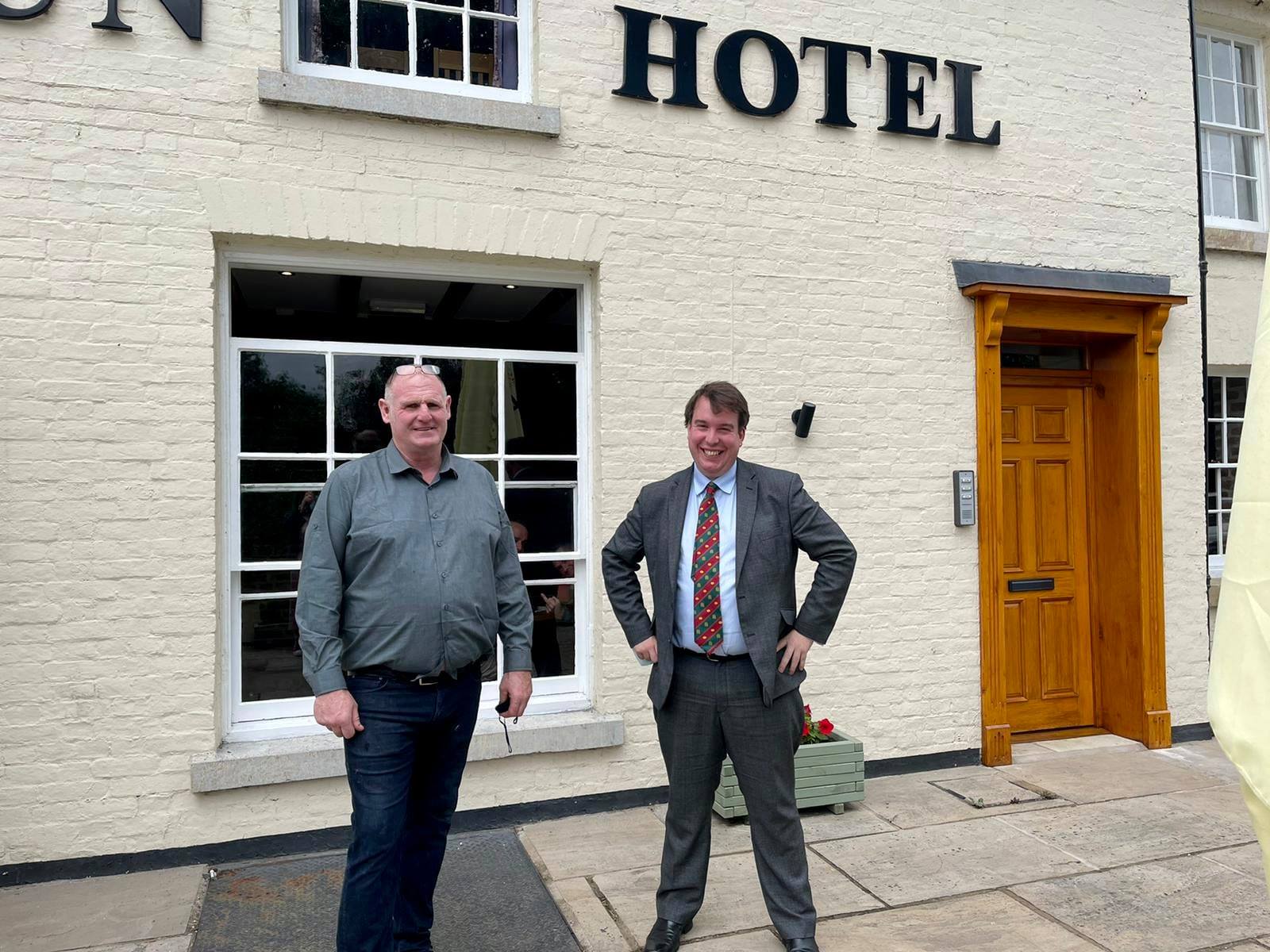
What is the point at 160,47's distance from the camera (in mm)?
4305

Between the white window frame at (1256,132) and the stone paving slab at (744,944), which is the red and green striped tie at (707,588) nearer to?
the stone paving slab at (744,944)

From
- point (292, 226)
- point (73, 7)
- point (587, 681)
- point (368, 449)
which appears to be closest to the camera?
point (73, 7)

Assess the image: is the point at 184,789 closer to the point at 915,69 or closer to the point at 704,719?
the point at 704,719

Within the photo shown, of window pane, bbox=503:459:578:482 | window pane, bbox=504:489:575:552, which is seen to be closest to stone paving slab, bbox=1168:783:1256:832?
window pane, bbox=504:489:575:552

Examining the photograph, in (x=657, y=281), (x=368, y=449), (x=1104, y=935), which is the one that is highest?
(x=657, y=281)

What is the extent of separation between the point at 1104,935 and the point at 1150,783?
2.19 metres

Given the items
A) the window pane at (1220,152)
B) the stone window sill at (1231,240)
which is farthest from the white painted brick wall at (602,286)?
the window pane at (1220,152)

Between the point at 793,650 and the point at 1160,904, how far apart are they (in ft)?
6.68

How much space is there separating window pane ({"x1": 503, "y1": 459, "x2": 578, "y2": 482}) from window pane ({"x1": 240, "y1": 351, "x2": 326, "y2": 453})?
38.4 inches

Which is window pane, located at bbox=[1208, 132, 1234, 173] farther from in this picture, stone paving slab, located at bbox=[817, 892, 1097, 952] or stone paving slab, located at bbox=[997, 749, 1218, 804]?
stone paving slab, located at bbox=[817, 892, 1097, 952]

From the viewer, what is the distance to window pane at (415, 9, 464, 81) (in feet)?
16.1

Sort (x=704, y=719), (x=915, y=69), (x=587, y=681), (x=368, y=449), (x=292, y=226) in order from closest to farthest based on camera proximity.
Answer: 1. (x=704, y=719)
2. (x=292, y=226)
3. (x=368, y=449)
4. (x=587, y=681)
5. (x=915, y=69)

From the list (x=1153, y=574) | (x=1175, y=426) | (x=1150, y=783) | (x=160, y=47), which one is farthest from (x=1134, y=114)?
(x=160, y=47)

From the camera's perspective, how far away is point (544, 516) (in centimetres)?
517
